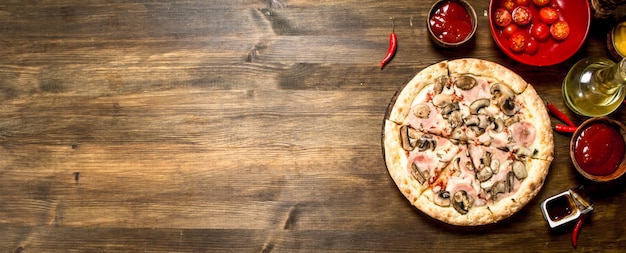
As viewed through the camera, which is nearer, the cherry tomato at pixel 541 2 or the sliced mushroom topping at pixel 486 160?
the sliced mushroom topping at pixel 486 160

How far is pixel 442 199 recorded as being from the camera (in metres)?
3.67

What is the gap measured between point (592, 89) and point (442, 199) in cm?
121

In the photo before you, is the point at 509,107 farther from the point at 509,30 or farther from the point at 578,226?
the point at 578,226

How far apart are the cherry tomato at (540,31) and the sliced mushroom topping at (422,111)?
0.91 m

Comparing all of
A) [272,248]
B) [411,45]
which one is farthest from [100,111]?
[411,45]

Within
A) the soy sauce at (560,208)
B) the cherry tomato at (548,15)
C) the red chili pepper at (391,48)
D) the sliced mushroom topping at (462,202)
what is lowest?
the soy sauce at (560,208)

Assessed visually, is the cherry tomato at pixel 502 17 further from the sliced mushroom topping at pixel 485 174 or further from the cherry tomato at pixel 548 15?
the sliced mushroom topping at pixel 485 174

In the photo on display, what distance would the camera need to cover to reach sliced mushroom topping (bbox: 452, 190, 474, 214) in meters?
3.65

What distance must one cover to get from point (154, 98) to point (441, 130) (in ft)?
6.56

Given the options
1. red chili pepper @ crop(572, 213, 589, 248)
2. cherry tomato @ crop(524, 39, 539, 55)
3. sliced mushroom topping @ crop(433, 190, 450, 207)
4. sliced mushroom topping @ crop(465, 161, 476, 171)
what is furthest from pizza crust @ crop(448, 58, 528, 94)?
red chili pepper @ crop(572, 213, 589, 248)

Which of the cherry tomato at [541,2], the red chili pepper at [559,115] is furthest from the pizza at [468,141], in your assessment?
the cherry tomato at [541,2]

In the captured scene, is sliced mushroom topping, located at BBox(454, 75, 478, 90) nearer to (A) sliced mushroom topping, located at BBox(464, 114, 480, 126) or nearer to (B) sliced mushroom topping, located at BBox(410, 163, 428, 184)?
(A) sliced mushroom topping, located at BBox(464, 114, 480, 126)

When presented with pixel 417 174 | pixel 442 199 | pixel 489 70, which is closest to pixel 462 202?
pixel 442 199

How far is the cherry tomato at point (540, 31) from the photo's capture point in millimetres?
3799
